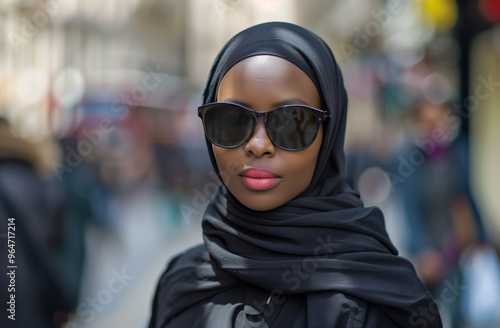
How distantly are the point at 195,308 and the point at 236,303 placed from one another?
140 millimetres

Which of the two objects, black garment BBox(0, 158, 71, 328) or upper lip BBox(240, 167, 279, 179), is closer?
upper lip BBox(240, 167, 279, 179)

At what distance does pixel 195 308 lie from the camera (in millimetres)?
1632

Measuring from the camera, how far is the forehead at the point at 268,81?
1.46m

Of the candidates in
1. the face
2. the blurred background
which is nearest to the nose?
the face

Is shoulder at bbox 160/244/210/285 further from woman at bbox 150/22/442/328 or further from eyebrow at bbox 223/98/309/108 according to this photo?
eyebrow at bbox 223/98/309/108

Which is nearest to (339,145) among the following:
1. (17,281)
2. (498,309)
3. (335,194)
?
(335,194)

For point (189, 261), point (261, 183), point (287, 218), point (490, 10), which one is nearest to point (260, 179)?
point (261, 183)

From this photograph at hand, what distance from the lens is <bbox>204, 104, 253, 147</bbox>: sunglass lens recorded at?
147 cm

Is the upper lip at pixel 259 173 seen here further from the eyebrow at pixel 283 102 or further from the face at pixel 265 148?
the eyebrow at pixel 283 102

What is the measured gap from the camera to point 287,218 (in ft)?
5.03

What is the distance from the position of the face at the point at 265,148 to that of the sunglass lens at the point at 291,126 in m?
0.02

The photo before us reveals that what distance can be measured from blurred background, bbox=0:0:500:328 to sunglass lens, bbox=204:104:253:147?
2.28 meters

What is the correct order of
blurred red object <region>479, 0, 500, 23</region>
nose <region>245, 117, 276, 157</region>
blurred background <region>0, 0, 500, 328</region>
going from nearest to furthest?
nose <region>245, 117, 276, 157</region> → blurred background <region>0, 0, 500, 328</region> → blurred red object <region>479, 0, 500, 23</region>

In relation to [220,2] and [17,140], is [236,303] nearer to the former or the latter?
[17,140]
